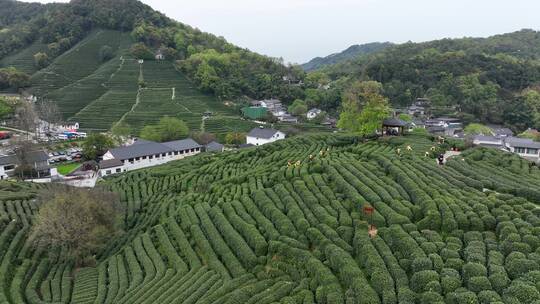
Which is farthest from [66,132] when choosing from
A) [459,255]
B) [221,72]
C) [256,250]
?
[459,255]

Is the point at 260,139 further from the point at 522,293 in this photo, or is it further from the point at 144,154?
the point at 522,293

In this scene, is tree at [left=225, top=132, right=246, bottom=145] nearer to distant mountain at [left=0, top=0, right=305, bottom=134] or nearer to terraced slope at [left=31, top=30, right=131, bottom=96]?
distant mountain at [left=0, top=0, right=305, bottom=134]

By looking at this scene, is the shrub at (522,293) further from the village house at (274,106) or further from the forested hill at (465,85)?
the forested hill at (465,85)

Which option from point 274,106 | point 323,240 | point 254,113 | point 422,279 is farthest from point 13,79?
point 422,279

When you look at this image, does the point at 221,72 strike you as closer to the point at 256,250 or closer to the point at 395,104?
the point at 395,104

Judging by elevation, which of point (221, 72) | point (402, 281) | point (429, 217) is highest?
point (221, 72)

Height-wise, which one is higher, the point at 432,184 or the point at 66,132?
the point at 432,184

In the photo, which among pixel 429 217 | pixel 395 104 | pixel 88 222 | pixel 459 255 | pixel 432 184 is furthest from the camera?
pixel 395 104
